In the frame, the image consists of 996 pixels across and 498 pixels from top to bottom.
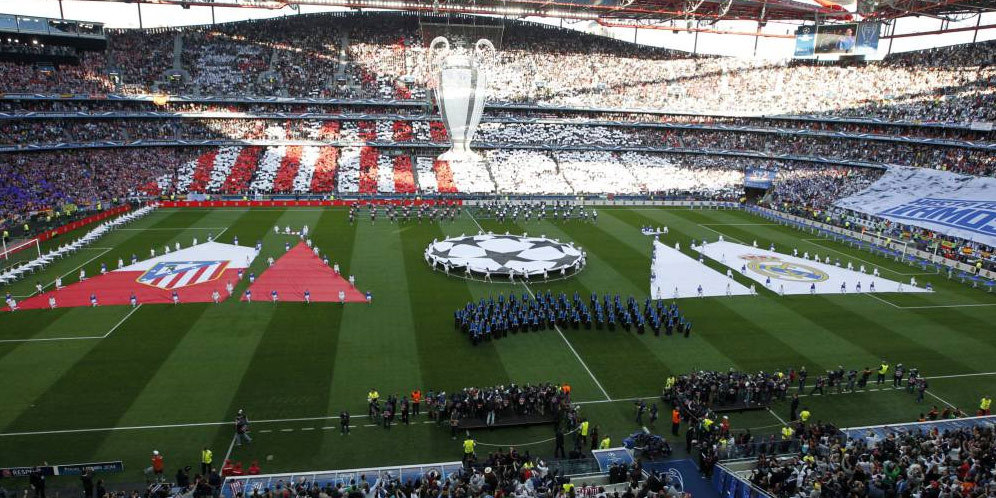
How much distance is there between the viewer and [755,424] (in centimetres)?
1927

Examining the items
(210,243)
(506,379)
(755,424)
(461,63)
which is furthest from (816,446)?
(210,243)

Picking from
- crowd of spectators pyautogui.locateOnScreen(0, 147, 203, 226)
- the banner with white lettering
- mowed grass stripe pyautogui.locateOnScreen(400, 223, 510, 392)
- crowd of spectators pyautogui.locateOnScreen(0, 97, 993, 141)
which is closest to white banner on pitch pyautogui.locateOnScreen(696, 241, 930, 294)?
the banner with white lettering

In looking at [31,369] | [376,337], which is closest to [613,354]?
[376,337]

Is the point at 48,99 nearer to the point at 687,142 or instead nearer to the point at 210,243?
the point at 210,243

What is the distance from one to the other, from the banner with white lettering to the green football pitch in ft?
31.8

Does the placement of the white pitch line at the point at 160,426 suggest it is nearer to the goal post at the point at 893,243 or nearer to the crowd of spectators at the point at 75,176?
the crowd of spectators at the point at 75,176

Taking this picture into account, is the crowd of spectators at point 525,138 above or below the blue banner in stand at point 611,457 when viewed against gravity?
above

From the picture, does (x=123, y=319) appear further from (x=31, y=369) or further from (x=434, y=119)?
(x=434, y=119)

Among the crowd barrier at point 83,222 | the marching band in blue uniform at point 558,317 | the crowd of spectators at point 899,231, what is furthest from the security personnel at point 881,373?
the crowd barrier at point 83,222

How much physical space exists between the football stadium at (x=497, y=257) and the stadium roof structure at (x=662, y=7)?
1.66 feet

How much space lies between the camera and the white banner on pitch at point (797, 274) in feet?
110

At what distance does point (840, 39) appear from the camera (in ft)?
214

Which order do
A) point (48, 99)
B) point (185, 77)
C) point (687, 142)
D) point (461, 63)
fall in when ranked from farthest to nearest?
1. point (687, 142)
2. point (185, 77)
3. point (48, 99)
4. point (461, 63)

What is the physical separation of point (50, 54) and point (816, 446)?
7030 cm
